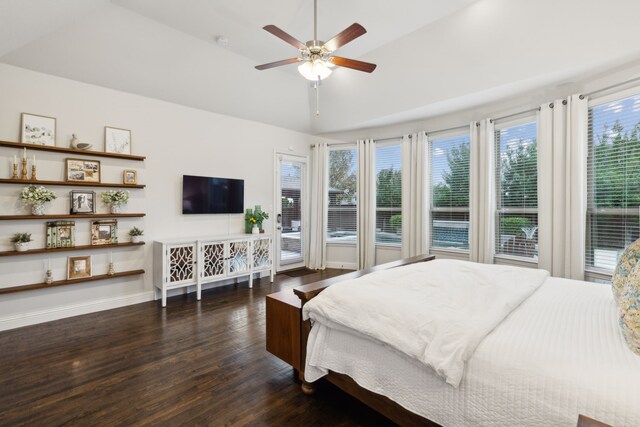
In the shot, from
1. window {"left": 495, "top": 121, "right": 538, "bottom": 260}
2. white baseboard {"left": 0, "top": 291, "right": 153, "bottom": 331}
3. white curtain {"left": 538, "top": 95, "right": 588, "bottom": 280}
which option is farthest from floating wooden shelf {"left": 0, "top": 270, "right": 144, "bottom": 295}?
white curtain {"left": 538, "top": 95, "right": 588, "bottom": 280}

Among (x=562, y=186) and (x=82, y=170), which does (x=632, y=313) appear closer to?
(x=562, y=186)

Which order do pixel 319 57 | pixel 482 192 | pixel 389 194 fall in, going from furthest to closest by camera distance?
pixel 389 194 < pixel 482 192 < pixel 319 57

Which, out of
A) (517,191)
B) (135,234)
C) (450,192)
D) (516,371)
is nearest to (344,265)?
(450,192)

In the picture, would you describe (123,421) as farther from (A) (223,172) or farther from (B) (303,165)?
(B) (303,165)

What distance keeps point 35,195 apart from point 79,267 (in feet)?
2.88

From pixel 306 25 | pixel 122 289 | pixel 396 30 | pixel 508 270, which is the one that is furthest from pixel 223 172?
pixel 508 270

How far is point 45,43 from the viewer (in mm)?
2955

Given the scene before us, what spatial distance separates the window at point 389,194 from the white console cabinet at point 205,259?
2087mm

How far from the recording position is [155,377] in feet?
7.09

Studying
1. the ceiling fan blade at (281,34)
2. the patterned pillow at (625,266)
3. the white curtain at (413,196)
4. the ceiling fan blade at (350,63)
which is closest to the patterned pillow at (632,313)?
the patterned pillow at (625,266)

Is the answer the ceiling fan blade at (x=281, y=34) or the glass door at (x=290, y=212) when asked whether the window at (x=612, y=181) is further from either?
the glass door at (x=290, y=212)

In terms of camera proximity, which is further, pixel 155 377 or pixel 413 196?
pixel 413 196

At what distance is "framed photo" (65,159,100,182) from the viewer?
3285 mm

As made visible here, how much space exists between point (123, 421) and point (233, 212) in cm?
323
